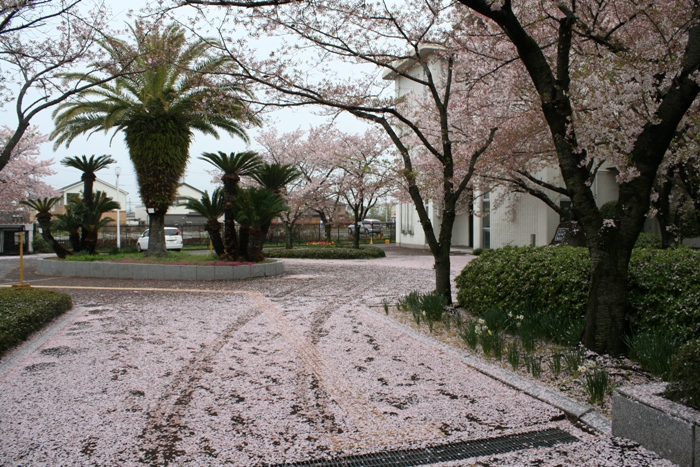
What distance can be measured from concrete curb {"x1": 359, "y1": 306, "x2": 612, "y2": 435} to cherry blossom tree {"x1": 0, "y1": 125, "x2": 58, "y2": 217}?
2391 cm

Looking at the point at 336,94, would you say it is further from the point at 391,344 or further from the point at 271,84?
the point at 391,344

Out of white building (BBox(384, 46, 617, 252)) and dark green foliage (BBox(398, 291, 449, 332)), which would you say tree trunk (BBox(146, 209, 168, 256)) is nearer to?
white building (BBox(384, 46, 617, 252))

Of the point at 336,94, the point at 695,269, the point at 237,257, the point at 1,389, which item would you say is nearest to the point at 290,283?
the point at 237,257

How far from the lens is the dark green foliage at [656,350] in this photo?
11.9ft

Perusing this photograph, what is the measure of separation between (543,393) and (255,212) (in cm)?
989

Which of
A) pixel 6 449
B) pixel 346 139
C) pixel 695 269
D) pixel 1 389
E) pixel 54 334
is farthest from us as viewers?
pixel 346 139

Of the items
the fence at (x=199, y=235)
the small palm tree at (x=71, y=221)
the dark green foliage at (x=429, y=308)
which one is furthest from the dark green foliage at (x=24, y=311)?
the fence at (x=199, y=235)

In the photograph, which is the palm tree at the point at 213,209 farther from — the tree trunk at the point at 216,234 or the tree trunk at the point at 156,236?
the tree trunk at the point at 156,236

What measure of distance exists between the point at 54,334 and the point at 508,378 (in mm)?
5306

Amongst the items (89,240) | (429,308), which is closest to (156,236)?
(89,240)

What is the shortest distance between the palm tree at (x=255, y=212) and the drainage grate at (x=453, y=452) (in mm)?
10272

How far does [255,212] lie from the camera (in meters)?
12.6

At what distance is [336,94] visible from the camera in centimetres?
675

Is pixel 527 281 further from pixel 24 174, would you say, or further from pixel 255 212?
pixel 24 174
